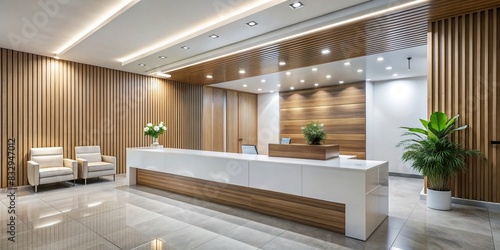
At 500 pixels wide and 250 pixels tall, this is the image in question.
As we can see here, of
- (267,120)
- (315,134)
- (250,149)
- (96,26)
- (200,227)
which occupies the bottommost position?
(200,227)

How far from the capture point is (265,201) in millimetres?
3980

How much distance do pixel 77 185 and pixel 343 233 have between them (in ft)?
19.9

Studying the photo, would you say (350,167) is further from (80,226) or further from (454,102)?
(80,226)

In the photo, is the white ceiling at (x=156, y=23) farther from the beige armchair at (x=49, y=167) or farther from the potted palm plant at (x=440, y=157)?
the beige armchair at (x=49, y=167)

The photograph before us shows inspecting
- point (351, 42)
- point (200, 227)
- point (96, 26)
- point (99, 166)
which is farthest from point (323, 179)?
point (99, 166)

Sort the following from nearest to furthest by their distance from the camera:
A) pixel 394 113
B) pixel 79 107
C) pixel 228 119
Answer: pixel 79 107
pixel 394 113
pixel 228 119

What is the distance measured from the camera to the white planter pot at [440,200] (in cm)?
409

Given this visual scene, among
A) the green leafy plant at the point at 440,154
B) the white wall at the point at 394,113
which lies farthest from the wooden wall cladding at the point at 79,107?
the green leafy plant at the point at 440,154

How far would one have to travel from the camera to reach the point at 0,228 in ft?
11.3

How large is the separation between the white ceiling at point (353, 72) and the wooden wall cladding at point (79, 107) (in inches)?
107

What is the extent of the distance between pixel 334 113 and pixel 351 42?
4.88 m

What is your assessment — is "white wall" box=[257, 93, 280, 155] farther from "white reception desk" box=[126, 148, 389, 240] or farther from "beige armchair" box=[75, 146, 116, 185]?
"white reception desk" box=[126, 148, 389, 240]

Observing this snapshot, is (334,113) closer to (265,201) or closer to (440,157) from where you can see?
(440,157)

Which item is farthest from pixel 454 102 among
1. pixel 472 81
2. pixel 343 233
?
pixel 343 233
